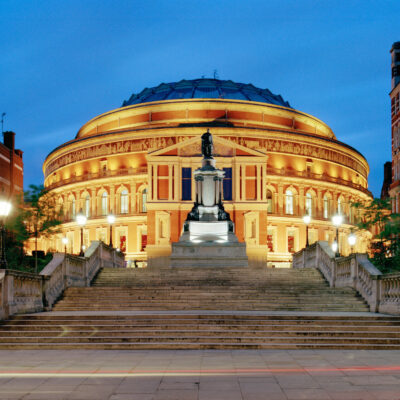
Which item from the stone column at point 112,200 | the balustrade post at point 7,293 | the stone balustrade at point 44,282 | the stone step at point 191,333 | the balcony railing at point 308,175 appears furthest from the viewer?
the stone column at point 112,200

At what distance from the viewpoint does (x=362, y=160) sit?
99.6m

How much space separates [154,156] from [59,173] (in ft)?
98.5

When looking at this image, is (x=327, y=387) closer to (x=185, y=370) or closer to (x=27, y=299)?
(x=185, y=370)

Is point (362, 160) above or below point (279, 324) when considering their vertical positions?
above

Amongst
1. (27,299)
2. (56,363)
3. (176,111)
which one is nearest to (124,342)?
(56,363)

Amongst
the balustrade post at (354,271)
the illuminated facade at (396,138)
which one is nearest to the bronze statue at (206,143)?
the balustrade post at (354,271)

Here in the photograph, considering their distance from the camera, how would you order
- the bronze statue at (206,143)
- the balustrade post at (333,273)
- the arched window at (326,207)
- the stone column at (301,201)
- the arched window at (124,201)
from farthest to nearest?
1. the arched window at (326,207)
2. the arched window at (124,201)
3. the stone column at (301,201)
4. the bronze statue at (206,143)
5. the balustrade post at (333,273)

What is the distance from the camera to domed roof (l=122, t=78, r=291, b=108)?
95062 millimetres

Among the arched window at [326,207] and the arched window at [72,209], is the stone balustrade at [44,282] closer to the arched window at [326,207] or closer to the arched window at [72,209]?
the arched window at [72,209]

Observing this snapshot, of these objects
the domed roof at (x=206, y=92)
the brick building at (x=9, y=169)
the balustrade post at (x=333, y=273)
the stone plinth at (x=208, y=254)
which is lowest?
the balustrade post at (x=333, y=273)

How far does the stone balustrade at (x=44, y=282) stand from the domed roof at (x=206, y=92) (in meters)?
62.3

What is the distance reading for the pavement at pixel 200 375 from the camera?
11.7 meters

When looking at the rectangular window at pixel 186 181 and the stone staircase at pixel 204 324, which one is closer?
the stone staircase at pixel 204 324

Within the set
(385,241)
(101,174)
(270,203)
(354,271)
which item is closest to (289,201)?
(270,203)
